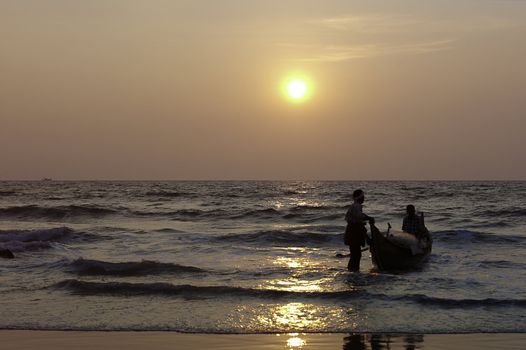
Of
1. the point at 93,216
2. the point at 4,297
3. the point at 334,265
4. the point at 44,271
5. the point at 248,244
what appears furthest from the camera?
the point at 93,216

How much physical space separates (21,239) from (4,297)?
13.2 m

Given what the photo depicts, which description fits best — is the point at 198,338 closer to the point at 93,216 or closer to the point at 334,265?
the point at 334,265

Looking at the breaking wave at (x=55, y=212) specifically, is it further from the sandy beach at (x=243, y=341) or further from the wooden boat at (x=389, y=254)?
the sandy beach at (x=243, y=341)

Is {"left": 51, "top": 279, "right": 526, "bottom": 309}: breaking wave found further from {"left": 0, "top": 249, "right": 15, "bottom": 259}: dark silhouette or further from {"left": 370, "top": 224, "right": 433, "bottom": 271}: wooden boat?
{"left": 0, "top": 249, "right": 15, "bottom": 259}: dark silhouette

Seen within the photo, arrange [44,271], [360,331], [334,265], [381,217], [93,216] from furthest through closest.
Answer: [93,216] → [381,217] → [334,265] → [44,271] → [360,331]

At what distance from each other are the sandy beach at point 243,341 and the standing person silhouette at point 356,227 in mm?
5383

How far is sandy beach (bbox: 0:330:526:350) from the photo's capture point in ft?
29.1

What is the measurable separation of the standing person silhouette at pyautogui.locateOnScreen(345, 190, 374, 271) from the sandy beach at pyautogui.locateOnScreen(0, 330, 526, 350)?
538 centimetres

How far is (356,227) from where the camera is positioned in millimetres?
15039

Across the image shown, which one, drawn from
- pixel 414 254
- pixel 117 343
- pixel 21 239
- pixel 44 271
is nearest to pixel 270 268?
pixel 414 254

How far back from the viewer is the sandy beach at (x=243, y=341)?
29.1 ft

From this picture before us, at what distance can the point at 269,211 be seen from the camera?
127 ft

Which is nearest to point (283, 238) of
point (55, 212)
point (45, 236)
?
point (45, 236)

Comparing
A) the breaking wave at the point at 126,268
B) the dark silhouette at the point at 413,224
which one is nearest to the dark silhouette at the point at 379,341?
the breaking wave at the point at 126,268
